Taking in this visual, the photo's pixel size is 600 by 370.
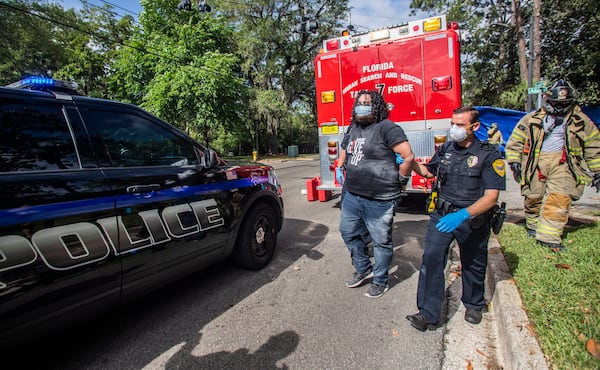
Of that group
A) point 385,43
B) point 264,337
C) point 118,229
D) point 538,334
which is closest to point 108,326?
point 118,229

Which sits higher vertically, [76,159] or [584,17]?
[584,17]

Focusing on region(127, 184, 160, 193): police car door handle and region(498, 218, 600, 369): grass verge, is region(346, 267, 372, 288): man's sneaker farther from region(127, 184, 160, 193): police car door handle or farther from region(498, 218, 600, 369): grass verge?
region(127, 184, 160, 193): police car door handle

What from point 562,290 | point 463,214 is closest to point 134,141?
point 463,214

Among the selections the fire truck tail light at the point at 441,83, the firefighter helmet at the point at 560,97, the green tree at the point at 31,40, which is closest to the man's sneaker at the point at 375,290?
the firefighter helmet at the point at 560,97

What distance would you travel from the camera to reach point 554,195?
381 cm

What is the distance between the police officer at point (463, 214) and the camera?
2.37 m

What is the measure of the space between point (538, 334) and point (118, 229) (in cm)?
298

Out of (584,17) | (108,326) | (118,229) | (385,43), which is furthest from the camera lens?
(584,17)

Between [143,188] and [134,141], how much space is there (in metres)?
0.46

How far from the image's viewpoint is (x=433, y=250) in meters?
2.55

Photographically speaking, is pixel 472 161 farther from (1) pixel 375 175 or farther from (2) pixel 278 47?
(2) pixel 278 47

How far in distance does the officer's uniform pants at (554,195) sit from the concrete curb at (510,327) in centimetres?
90

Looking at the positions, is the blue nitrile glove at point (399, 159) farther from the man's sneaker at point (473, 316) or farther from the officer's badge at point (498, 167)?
the man's sneaker at point (473, 316)

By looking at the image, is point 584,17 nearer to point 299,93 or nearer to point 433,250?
point 299,93
